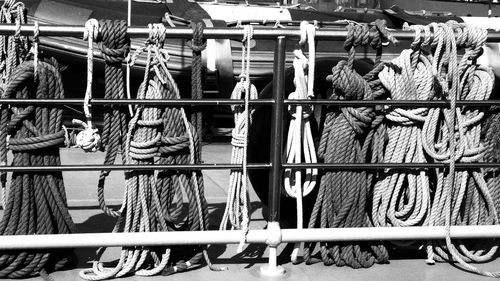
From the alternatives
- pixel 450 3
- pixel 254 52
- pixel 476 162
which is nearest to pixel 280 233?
pixel 476 162

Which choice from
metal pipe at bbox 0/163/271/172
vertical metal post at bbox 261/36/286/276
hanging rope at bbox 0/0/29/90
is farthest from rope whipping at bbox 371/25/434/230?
hanging rope at bbox 0/0/29/90

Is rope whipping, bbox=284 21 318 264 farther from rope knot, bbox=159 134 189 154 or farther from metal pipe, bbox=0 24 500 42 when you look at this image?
rope knot, bbox=159 134 189 154

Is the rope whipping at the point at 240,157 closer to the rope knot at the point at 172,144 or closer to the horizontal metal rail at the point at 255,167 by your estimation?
the horizontal metal rail at the point at 255,167

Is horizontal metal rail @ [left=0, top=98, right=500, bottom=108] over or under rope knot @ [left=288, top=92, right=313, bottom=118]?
over

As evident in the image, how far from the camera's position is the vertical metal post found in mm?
3404

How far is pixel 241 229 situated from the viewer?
3.62 metres

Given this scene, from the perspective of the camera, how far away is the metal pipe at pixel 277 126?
3400 mm

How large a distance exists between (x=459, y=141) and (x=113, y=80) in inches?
73.1

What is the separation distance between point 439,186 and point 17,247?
2191 mm

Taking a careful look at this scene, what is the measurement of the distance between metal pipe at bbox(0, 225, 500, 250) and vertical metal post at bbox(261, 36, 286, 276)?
0.05 metres

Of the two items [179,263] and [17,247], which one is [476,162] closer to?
[179,263]

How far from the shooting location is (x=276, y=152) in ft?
11.4

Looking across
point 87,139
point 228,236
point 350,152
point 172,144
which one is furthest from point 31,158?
point 350,152

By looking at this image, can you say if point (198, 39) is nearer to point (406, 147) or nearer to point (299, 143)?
point (299, 143)
